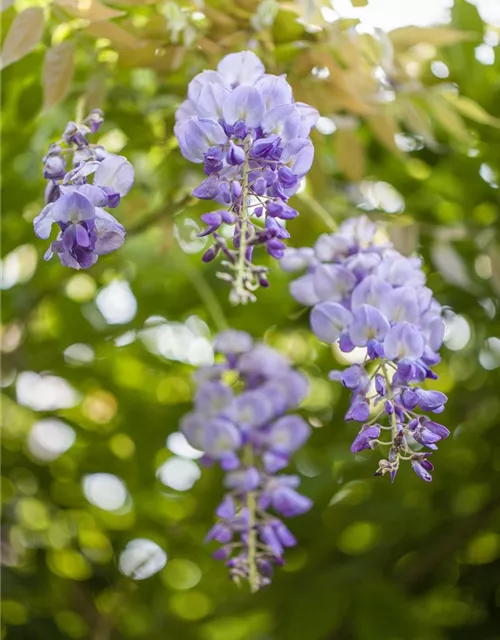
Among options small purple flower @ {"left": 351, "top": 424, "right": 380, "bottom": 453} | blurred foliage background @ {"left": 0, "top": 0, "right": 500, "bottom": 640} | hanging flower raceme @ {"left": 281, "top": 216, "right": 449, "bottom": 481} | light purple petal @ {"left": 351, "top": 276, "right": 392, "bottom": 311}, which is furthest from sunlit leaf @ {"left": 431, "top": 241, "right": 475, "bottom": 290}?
small purple flower @ {"left": 351, "top": 424, "right": 380, "bottom": 453}

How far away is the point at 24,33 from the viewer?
76cm

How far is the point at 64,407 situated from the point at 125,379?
0.36ft

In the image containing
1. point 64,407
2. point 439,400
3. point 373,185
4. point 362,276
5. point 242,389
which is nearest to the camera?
point 439,400

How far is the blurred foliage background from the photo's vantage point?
1016 mm

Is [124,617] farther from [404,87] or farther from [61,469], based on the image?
[404,87]

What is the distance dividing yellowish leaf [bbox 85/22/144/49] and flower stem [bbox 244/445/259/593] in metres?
0.43

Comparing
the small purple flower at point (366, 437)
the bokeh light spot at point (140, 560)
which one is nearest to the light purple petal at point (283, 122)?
the small purple flower at point (366, 437)

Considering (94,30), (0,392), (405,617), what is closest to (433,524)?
(405,617)

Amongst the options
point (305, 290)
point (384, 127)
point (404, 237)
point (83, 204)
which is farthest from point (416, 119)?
point (83, 204)

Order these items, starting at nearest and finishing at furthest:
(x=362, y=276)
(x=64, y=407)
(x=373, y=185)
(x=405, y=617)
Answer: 1. (x=362, y=276)
2. (x=405, y=617)
3. (x=373, y=185)
4. (x=64, y=407)

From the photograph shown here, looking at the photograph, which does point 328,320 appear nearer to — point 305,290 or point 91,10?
point 305,290

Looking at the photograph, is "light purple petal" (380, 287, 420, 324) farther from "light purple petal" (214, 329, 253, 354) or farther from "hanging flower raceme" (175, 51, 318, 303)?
Result: "light purple petal" (214, 329, 253, 354)

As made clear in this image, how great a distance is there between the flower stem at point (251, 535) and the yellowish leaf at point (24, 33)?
1.49 feet

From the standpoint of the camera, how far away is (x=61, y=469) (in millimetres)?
1350
